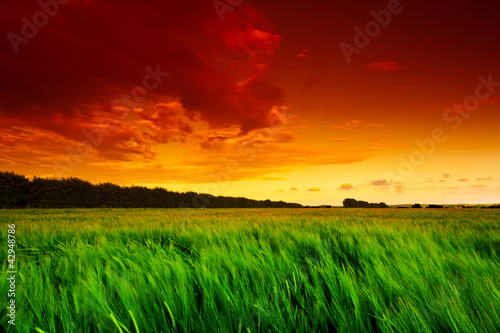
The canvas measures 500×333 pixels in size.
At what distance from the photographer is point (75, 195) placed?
3988 cm

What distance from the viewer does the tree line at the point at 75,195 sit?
36.0m

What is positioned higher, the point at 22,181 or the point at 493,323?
the point at 22,181

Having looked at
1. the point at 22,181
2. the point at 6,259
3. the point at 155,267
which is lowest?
the point at 6,259

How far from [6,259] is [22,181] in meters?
43.7

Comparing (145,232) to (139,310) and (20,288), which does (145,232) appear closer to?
(20,288)

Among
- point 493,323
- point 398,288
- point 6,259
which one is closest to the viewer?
point 493,323

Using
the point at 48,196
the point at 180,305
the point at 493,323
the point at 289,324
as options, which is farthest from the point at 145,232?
the point at 48,196

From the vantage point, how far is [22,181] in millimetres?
37031

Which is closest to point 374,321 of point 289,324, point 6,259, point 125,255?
point 289,324

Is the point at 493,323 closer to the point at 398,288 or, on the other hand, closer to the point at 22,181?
the point at 398,288

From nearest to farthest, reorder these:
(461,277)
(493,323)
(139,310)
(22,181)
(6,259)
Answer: (493,323), (139,310), (461,277), (6,259), (22,181)

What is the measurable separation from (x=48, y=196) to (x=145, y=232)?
1640 inches

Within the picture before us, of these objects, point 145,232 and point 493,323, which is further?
point 145,232

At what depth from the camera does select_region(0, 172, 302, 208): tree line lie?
118 ft
